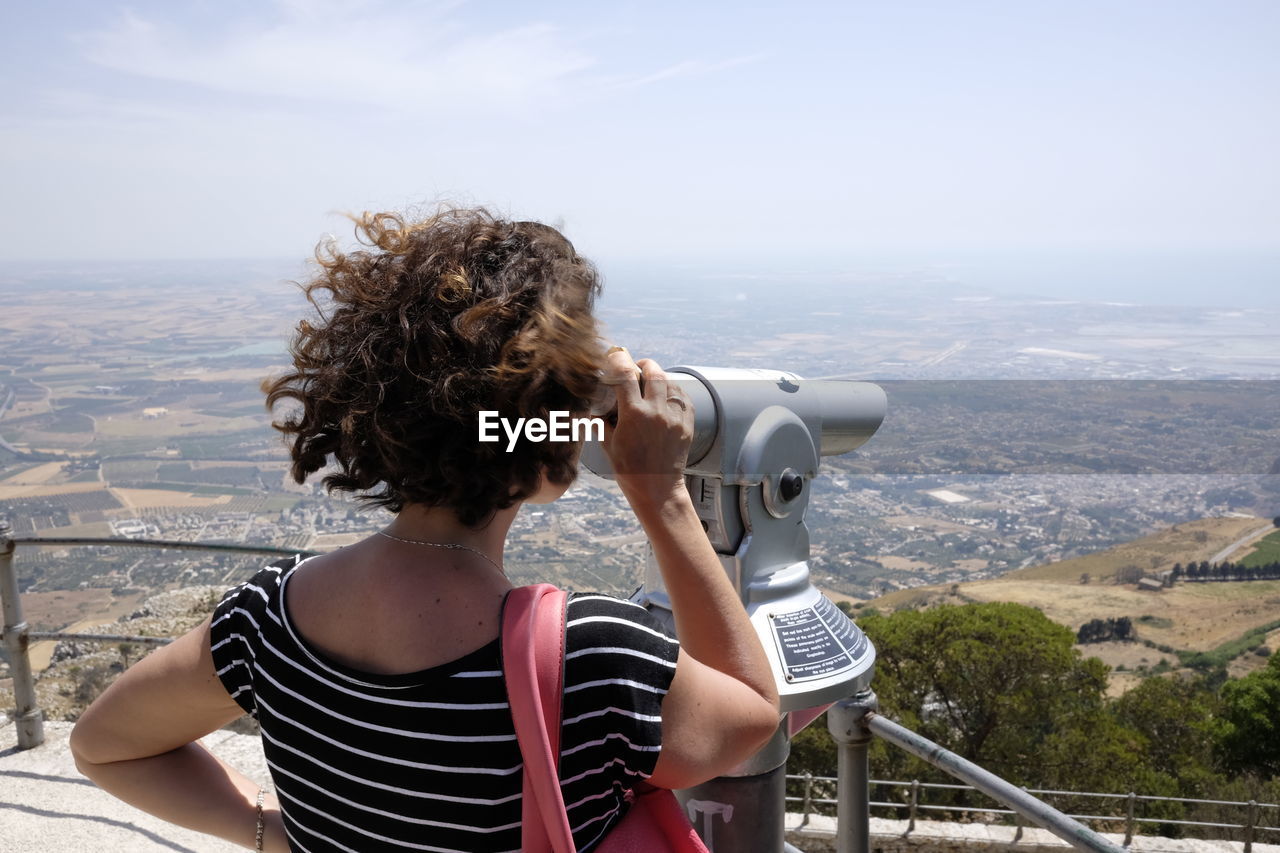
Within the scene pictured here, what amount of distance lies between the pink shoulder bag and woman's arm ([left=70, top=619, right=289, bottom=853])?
17.3 inches

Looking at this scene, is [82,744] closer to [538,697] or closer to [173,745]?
[173,745]

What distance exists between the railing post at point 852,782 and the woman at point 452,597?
0.72m

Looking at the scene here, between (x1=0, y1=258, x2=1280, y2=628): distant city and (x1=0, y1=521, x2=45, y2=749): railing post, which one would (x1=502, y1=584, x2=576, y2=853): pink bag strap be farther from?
(x1=0, y1=521, x2=45, y2=749): railing post

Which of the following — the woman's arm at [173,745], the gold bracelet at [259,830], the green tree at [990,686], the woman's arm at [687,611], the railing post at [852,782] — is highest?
the woman's arm at [687,611]

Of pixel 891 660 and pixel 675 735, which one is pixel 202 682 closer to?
pixel 675 735

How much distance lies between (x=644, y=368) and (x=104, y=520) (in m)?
22.6

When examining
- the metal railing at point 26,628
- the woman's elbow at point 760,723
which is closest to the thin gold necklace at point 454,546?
the woman's elbow at point 760,723

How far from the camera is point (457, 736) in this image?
850mm

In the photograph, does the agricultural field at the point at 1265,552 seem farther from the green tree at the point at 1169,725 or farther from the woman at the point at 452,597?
the woman at the point at 452,597

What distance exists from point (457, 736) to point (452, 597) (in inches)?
5.1

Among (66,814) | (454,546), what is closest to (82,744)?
(454,546)

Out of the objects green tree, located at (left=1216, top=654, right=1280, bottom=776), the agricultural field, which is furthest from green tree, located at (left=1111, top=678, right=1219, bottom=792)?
the agricultural field

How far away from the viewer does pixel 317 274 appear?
1042 millimetres

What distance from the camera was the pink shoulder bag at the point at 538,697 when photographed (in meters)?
0.81
